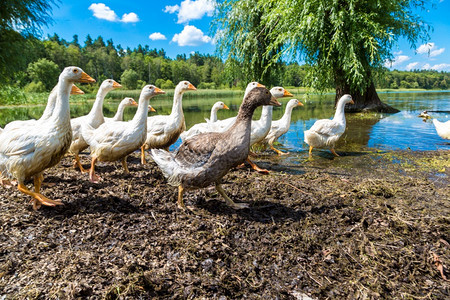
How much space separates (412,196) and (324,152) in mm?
3942

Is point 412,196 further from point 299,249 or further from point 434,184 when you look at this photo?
point 299,249

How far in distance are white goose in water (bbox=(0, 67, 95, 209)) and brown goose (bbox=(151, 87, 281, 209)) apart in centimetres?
140

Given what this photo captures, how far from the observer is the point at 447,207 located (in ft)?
12.4

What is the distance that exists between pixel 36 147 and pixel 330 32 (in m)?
12.1

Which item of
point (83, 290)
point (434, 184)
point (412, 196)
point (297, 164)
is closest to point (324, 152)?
point (297, 164)

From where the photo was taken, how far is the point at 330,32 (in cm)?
1156

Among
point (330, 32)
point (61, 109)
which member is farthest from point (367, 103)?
point (61, 109)

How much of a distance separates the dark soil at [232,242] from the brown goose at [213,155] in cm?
48

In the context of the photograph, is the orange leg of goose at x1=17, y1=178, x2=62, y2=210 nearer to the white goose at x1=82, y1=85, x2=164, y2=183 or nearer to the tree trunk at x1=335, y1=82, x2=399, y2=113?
the white goose at x1=82, y1=85, x2=164, y2=183

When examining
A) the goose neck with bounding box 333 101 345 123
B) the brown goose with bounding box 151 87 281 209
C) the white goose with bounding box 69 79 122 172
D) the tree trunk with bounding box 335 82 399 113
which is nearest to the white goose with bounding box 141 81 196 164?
the white goose with bounding box 69 79 122 172

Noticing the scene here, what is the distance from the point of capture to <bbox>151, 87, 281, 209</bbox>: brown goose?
3.47 metres

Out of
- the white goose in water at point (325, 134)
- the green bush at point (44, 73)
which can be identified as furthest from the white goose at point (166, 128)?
the green bush at point (44, 73)

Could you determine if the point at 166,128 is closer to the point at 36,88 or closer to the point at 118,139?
the point at 118,139

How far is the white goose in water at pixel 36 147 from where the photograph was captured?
3508 mm
